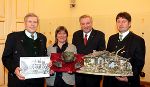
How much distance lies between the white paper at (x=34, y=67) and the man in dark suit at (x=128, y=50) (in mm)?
797

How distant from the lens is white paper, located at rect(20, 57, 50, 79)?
2.90 m

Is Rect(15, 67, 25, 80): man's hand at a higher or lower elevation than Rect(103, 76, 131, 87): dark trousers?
higher

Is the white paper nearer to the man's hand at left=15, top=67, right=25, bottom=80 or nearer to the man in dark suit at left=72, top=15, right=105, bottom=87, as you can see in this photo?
the man's hand at left=15, top=67, right=25, bottom=80

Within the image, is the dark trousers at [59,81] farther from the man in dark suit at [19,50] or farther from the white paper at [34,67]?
the man in dark suit at [19,50]

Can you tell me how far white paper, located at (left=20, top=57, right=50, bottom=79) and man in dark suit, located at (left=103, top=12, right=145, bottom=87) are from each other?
80 cm

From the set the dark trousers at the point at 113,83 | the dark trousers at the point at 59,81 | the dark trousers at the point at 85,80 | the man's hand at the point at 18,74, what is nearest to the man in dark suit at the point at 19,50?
the man's hand at the point at 18,74

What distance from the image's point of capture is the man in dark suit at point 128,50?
2846mm

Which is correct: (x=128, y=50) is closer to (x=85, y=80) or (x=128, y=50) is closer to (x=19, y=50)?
(x=85, y=80)

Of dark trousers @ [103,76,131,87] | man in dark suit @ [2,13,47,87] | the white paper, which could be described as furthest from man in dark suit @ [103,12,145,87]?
man in dark suit @ [2,13,47,87]

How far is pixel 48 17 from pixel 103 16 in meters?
1.36

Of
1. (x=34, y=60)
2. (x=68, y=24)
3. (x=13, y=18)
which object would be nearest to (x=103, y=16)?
(x=68, y=24)

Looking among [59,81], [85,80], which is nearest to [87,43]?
[85,80]

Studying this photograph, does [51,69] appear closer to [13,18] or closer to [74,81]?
[74,81]

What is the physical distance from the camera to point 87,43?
348cm
